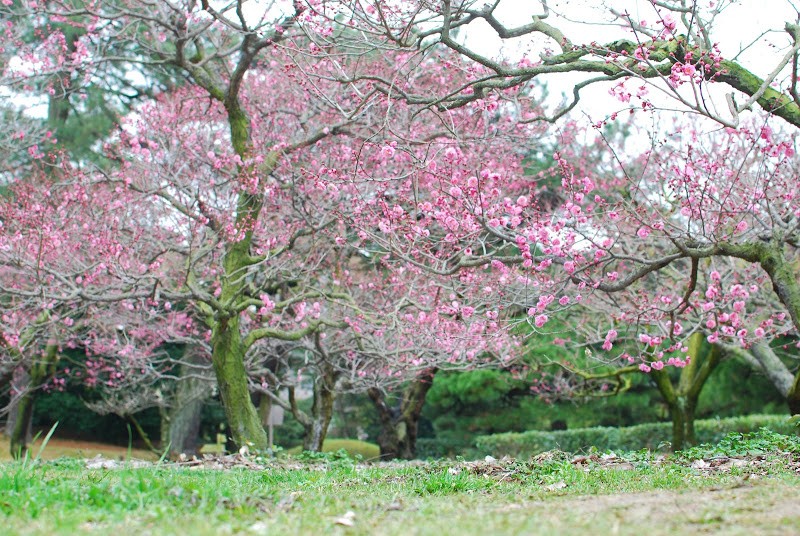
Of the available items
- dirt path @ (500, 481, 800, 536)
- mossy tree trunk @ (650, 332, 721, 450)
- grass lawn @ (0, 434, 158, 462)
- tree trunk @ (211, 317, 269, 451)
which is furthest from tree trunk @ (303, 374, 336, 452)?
dirt path @ (500, 481, 800, 536)

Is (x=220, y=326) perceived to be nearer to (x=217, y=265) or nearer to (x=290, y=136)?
(x=217, y=265)

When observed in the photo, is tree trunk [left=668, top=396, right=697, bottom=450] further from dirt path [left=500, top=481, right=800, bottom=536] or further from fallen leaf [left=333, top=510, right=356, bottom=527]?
fallen leaf [left=333, top=510, right=356, bottom=527]

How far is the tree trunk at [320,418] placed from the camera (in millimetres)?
12297

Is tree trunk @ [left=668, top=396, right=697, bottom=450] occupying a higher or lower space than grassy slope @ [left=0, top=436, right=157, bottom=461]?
higher

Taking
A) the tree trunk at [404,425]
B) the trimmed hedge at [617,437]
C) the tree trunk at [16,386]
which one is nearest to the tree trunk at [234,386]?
the tree trunk at [404,425]

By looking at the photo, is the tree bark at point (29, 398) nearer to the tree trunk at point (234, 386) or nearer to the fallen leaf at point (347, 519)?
the tree trunk at point (234, 386)

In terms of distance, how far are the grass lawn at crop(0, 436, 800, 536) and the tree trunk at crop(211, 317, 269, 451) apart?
375 centimetres

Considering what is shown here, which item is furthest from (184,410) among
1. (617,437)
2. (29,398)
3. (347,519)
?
(347,519)

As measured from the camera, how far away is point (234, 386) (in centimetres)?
892

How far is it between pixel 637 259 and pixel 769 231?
1.49 meters

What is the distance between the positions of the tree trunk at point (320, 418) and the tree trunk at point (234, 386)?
3.17 m

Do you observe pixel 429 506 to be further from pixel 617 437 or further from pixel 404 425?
pixel 617 437

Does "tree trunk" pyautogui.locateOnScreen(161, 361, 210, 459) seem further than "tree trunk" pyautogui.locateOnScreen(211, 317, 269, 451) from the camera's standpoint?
Yes

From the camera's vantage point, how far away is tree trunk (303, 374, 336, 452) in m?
Result: 12.3
